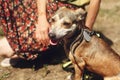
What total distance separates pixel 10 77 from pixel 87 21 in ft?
4.86

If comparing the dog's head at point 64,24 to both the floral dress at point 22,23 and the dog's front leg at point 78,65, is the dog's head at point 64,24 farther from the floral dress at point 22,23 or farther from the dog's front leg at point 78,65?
the floral dress at point 22,23

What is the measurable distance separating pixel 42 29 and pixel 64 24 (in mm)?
487

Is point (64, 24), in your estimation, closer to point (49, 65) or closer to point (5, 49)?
point (49, 65)

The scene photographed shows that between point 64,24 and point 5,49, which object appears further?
point 5,49

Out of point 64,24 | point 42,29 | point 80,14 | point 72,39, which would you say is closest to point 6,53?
point 42,29

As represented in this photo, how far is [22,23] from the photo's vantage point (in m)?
5.38

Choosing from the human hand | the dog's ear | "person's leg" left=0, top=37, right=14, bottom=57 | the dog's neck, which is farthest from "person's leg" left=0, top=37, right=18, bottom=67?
the dog's ear

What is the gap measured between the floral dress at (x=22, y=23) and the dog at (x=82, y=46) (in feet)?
2.36

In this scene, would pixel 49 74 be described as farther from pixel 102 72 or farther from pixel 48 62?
pixel 102 72

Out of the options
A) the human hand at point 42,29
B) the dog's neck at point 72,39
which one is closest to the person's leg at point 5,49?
the human hand at point 42,29

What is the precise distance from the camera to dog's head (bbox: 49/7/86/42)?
175 inches

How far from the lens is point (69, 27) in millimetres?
4457

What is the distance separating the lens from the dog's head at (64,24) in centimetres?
445

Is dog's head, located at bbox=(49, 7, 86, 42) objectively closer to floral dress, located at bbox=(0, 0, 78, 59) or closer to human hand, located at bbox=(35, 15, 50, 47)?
human hand, located at bbox=(35, 15, 50, 47)
